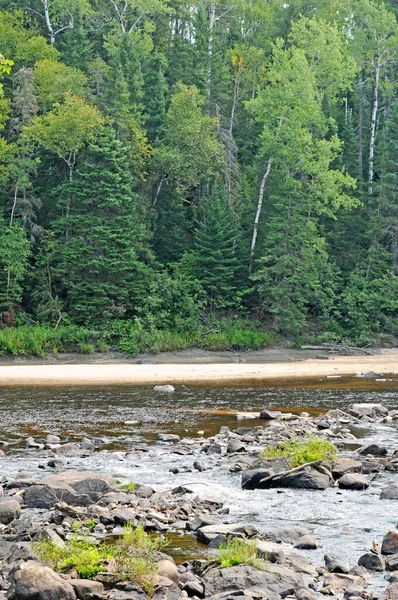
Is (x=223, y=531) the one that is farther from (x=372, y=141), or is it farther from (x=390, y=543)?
(x=372, y=141)

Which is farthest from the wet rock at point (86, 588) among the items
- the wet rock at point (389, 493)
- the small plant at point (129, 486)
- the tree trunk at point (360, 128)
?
the tree trunk at point (360, 128)

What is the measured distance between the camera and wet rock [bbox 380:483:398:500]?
12.5m

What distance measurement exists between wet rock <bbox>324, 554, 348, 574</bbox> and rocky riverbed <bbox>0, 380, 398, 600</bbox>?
0.01 metres

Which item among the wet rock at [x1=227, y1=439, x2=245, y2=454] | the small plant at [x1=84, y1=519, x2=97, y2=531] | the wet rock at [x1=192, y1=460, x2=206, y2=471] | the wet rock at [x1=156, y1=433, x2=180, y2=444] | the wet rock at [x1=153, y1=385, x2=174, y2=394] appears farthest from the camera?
the wet rock at [x1=153, y1=385, x2=174, y2=394]

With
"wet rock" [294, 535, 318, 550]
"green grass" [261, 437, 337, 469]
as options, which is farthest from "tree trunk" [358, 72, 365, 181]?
"wet rock" [294, 535, 318, 550]

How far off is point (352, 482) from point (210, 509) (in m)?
2.59

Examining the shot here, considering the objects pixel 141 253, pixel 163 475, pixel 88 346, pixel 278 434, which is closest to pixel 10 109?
pixel 141 253

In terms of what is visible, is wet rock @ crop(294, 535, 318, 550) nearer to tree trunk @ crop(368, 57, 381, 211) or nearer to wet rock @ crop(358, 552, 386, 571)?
wet rock @ crop(358, 552, 386, 571)

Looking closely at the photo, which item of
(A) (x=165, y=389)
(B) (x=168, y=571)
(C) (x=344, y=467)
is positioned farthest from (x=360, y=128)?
(B) (x=168, y=571)

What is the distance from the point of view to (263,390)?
94.2 feet

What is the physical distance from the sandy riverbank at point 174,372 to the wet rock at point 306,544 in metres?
20.7

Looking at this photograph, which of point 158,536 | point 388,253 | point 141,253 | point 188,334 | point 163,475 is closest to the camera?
point 158,536

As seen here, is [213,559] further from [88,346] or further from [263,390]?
[88,346]

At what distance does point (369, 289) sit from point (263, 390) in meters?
21.6
